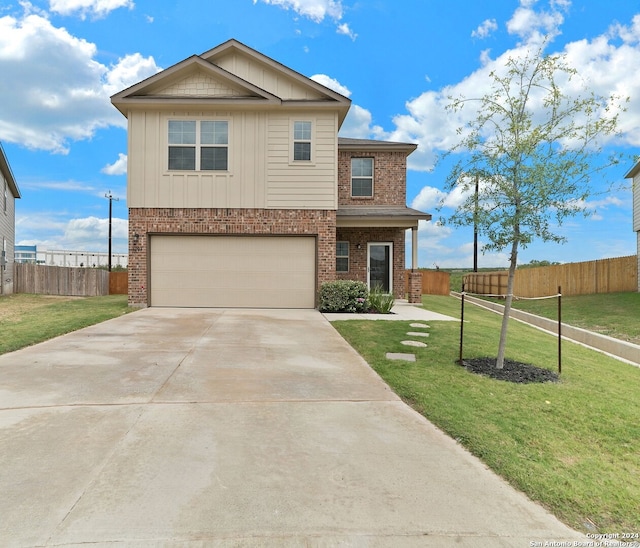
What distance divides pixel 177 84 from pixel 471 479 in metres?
13.9

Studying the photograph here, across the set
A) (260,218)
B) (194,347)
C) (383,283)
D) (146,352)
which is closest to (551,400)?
(194,347)

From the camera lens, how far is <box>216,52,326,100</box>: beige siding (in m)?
13.7

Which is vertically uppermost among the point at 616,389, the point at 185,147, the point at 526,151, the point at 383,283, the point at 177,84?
the point at 177,84

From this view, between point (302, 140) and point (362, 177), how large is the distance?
153 inches

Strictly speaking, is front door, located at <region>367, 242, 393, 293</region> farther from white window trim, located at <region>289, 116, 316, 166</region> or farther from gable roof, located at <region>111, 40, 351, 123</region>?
gable roof, located at <region>111, 40, 351, 123</region>

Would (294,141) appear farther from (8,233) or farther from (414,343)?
(8,233)

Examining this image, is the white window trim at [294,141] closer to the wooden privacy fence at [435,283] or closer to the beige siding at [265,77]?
the beige siding at [265,77]

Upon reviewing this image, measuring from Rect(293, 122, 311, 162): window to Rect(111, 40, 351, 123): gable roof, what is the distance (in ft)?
2.12

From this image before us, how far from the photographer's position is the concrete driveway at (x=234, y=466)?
7.84 ft

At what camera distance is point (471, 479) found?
3.01 meters

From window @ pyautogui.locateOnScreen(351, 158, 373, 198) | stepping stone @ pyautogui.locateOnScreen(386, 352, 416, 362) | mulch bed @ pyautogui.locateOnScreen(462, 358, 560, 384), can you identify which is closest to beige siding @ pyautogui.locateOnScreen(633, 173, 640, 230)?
window @ pyautogui.locateOnScreen(351, 158, 373, 198)

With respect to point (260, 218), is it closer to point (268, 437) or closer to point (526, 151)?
point (526, 151)

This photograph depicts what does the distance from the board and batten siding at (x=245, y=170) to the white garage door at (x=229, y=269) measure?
1173 millimetres

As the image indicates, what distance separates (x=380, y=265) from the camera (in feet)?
54.5
